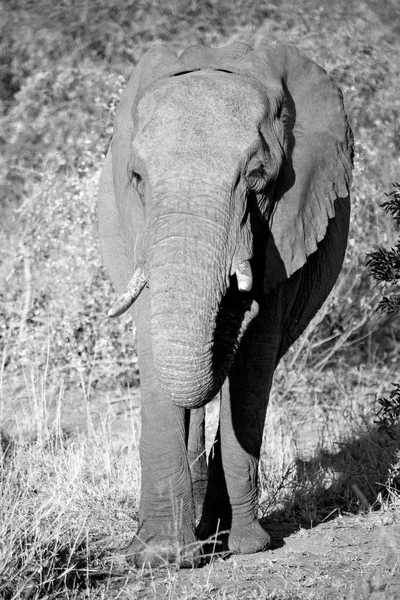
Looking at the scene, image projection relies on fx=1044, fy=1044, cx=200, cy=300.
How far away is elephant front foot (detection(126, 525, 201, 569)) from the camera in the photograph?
16.0 feet

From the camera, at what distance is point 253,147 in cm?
480

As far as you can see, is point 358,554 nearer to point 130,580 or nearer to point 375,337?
point 130,580

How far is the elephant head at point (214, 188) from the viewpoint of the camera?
4359 millimetres

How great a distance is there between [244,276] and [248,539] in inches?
60.7

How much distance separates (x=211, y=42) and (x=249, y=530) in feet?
27.5

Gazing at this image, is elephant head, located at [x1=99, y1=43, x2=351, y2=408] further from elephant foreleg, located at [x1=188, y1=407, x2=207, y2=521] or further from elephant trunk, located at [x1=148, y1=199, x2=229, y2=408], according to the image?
elephant foreleg, located at [x1=188, y1=407, x2=207, y2=521]

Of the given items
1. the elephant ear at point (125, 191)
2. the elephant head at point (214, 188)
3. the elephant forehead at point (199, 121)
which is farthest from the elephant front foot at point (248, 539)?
the elephant forehead at point (199, 121)

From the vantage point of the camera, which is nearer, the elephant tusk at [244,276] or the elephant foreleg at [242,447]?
the elephant tusk at [244,276]

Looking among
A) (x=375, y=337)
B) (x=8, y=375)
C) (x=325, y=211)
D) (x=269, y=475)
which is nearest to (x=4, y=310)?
(x=8, y=375)

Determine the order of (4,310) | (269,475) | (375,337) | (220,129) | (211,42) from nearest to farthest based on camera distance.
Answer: (220,129), (269,475), (4,310), (375,337), (211,42)

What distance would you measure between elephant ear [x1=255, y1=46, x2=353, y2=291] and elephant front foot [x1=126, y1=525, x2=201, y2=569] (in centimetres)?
129

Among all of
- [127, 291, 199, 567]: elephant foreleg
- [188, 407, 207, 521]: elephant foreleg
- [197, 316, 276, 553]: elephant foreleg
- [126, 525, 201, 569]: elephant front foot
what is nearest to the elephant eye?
[197, 316, 276, 553]: elephant foreleg

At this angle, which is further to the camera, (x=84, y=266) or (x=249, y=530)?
(x=84, y=266)

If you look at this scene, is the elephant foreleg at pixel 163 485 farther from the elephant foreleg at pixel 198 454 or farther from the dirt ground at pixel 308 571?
the elephant foreleg at pixel 198 454
